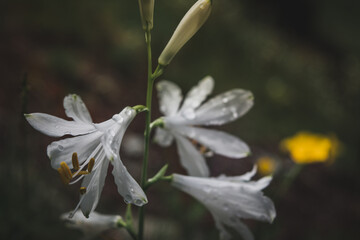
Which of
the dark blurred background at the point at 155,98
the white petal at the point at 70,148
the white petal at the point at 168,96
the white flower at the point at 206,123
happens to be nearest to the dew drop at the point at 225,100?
the white flower at the point at 206,123

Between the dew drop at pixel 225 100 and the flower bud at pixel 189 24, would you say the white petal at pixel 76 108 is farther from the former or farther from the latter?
the dew drop at pixel 225 100

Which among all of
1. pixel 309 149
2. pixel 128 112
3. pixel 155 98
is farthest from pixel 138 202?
pixel 155 98

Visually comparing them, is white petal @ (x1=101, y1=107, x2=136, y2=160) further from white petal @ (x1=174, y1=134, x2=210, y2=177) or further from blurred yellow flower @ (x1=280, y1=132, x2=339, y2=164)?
blurred yellow flower @ (x1=280, y1=132, x2=339, y2=164)

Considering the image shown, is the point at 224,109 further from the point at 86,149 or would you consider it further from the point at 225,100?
the point at 86,149

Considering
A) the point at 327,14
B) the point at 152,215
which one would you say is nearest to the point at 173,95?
the point at 152,215

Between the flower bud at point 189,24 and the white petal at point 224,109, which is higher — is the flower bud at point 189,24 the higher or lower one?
the higher one

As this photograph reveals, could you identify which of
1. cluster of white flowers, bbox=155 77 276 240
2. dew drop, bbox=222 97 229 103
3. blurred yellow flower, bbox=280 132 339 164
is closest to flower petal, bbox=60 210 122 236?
cluster of white flowers, bbox=155 77 276 240
